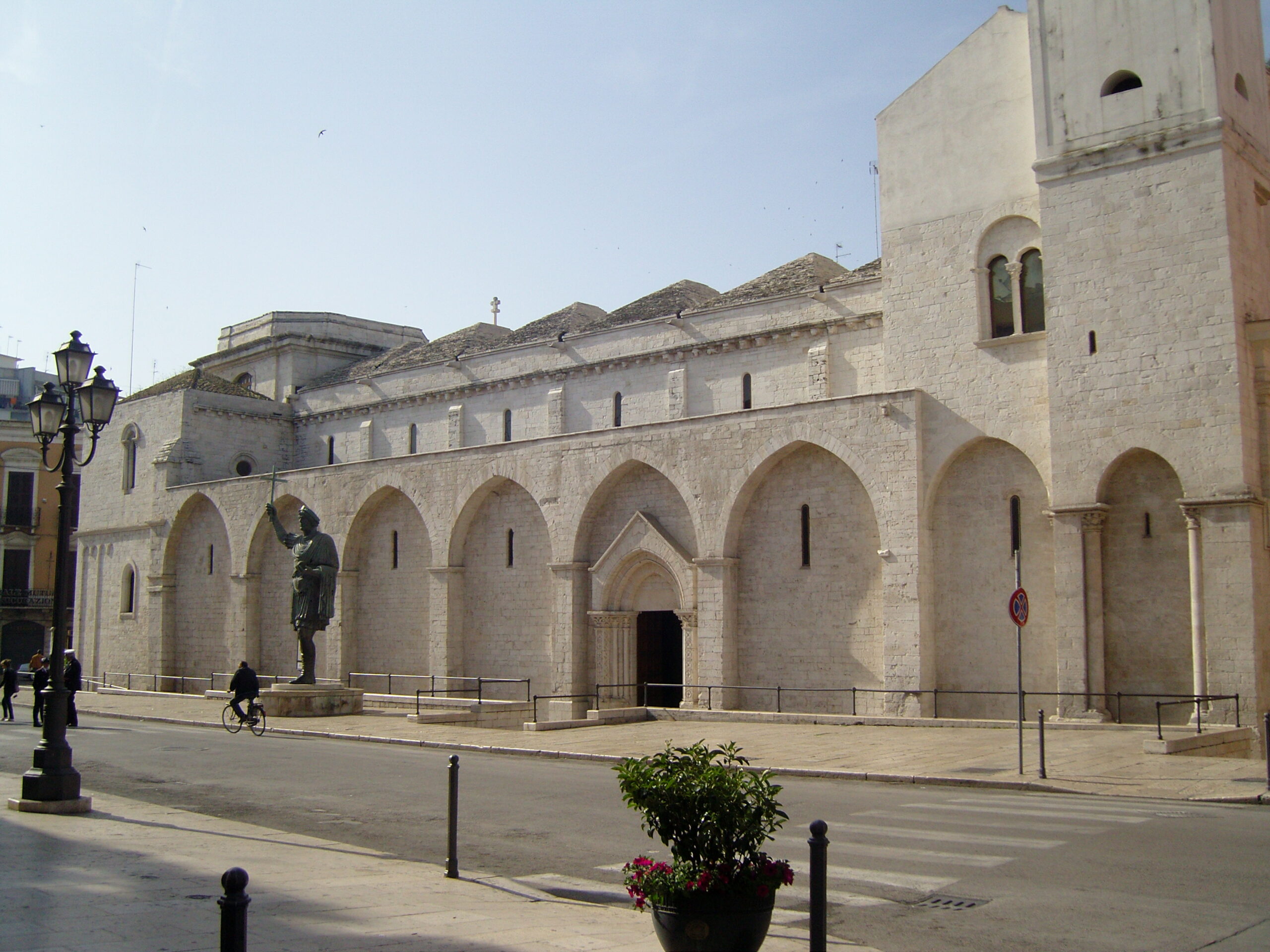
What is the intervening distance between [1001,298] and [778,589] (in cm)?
758

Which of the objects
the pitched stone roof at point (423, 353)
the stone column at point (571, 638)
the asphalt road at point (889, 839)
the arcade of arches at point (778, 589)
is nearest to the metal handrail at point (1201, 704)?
the arcade of arches at point (778, 589)

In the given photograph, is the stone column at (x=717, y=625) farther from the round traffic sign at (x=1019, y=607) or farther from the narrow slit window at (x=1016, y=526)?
the round traffic sign at (x=1019, y=607)

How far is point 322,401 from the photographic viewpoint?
39562 millimetres

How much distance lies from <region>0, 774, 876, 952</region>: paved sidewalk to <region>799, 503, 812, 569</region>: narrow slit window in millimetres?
15507

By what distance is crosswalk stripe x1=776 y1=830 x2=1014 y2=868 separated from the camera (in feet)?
29.2

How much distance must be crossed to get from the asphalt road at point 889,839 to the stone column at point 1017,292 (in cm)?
1126

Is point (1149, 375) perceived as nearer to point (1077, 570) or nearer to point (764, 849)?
point (1077, 570)

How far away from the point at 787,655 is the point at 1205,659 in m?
8.49

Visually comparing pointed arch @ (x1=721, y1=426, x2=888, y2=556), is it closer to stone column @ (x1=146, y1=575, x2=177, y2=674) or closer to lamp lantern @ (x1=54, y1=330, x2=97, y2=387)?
lamp lantern @ (x1=54, y1=330, x2=97, y2=387)

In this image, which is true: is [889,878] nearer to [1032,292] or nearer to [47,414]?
[47,414]

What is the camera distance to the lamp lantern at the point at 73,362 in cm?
1182

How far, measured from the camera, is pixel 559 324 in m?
35.1

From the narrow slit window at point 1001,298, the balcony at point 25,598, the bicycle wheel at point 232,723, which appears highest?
the narrow slit window at point 1001,298

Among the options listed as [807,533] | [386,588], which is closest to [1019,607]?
[807,533]
